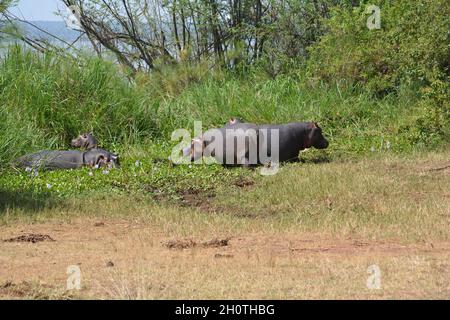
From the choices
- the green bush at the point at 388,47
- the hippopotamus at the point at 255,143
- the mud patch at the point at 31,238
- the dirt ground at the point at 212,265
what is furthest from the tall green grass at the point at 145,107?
the dirt ground at the point at 212,265

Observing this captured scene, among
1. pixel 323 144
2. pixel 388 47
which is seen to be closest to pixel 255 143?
pixel 323 144

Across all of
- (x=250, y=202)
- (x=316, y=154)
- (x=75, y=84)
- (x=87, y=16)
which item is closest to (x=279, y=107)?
(x=316, y=154)

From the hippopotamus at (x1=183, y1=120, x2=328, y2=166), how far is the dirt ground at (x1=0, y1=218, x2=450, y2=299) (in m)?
3.89

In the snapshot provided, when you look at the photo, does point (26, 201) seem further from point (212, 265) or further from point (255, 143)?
point (212, 265)

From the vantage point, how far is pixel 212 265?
730 centimetres

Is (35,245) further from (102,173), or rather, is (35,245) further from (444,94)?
(444,94)

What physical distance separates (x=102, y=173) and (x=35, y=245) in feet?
13.5

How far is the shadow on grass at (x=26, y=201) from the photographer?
1031cm

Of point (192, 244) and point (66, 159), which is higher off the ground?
point (66, 159)

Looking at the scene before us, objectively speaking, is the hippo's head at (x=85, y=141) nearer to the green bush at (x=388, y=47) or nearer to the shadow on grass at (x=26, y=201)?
the shadow on grass at (x=26, y=201)

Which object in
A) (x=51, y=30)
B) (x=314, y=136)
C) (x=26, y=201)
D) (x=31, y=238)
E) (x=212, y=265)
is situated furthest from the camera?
(x=51, y=30)

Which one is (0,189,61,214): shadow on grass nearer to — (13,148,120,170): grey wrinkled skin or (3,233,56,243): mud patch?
(3,233,56,243): mud patch

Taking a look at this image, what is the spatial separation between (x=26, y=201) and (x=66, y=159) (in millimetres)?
2959

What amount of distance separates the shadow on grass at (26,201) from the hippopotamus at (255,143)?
9.50 ft
